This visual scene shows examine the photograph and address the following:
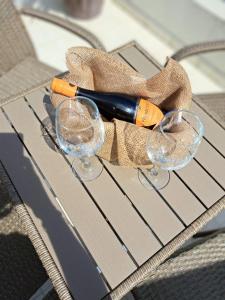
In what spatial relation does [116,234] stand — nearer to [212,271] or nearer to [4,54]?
[212,271]

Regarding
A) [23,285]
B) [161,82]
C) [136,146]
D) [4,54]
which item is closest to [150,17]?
[4,54]

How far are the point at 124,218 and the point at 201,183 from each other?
0.31 metres

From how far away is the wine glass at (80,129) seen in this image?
1193 millimetres

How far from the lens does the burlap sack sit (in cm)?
122

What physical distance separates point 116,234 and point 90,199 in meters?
0.15

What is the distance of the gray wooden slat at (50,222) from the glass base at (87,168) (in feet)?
0.42

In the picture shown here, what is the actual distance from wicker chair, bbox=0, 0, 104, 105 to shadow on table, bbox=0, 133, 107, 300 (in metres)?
0.70

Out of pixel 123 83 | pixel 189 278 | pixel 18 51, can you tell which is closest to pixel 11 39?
pixel 18 51

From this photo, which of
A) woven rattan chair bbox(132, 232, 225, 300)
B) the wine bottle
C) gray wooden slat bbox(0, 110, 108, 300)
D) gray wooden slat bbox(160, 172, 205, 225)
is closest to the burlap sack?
the wine bottle

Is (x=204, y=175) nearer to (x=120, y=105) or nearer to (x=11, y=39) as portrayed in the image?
(x=120, y=105)

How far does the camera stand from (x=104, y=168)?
51.2 inches

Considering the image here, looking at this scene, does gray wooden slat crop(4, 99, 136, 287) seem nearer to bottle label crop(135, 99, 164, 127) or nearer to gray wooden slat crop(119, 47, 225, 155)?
bottle label crop(135, 99, 164, 127)

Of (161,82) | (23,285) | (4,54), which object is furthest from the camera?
(4,54)

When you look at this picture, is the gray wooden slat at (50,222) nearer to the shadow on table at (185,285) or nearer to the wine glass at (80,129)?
the wine glass at (80,129)
